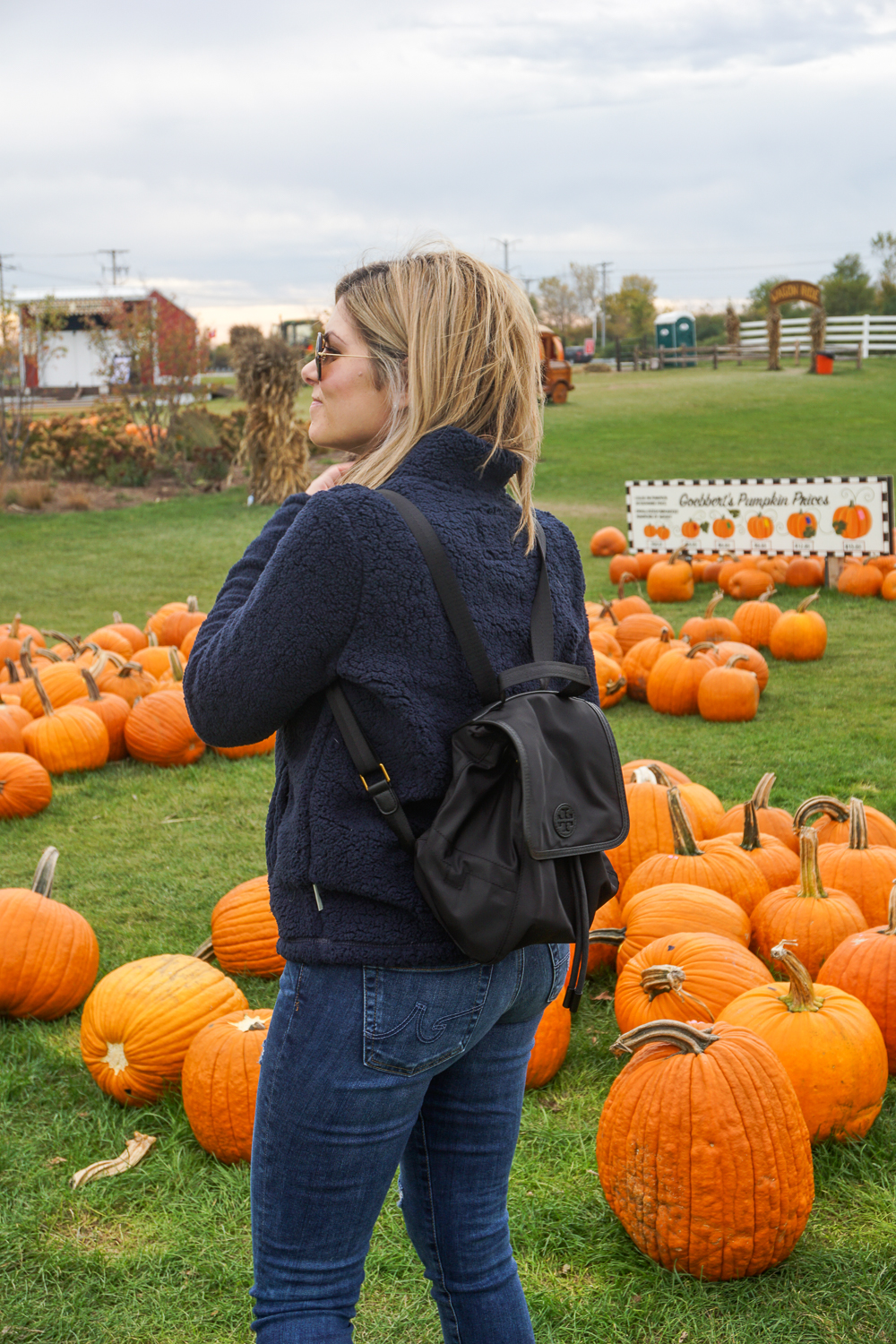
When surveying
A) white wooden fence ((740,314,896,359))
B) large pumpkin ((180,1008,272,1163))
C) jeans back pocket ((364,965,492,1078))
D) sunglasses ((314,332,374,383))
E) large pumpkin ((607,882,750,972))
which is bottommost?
large pumpkin ((180,1008,272,1163))

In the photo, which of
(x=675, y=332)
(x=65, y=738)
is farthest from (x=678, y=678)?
(x=675, y=332)

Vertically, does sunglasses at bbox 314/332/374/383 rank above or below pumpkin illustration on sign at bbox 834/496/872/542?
above

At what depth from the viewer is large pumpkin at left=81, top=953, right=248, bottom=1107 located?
2959mm

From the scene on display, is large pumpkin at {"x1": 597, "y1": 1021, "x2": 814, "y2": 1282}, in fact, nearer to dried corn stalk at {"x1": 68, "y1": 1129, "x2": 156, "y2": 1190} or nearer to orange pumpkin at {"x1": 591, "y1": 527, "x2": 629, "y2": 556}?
dried corn stalk at {"x1": 68, "y1": 1129, "x2": 156, "y2": 1190}

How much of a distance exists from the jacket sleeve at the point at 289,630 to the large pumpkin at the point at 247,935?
7.00 feet

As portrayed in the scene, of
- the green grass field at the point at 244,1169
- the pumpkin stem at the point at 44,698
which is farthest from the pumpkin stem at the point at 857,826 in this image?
the pumpkin stem at the point at 44,698

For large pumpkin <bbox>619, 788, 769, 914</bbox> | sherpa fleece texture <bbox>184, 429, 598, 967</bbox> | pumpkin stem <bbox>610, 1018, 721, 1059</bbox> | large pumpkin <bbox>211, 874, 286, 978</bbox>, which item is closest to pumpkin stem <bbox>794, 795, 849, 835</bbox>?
large pumpkin <bbox>619, 788, 769, 914</bbox>

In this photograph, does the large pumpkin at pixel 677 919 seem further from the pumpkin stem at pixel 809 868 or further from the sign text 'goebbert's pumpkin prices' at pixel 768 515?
the sign text 'goebbert's pumpkin prices' at pixel 768 515

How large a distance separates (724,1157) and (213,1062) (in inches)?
48.5

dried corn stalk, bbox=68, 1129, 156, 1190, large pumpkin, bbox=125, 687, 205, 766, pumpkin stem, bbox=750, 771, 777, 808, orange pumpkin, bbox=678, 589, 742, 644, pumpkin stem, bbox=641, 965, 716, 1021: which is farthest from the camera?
orange pumpkin, bbox=678, 589, 742, 644

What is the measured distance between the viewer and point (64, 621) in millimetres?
10172

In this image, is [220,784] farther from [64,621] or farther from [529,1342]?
[64,621]

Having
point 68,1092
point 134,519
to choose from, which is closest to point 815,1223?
point 68,1092

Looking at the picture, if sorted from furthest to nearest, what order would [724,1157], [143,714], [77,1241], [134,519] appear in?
1. [134,519]
2. [143,714]
3. [77,1241]
4. [724,1157]
